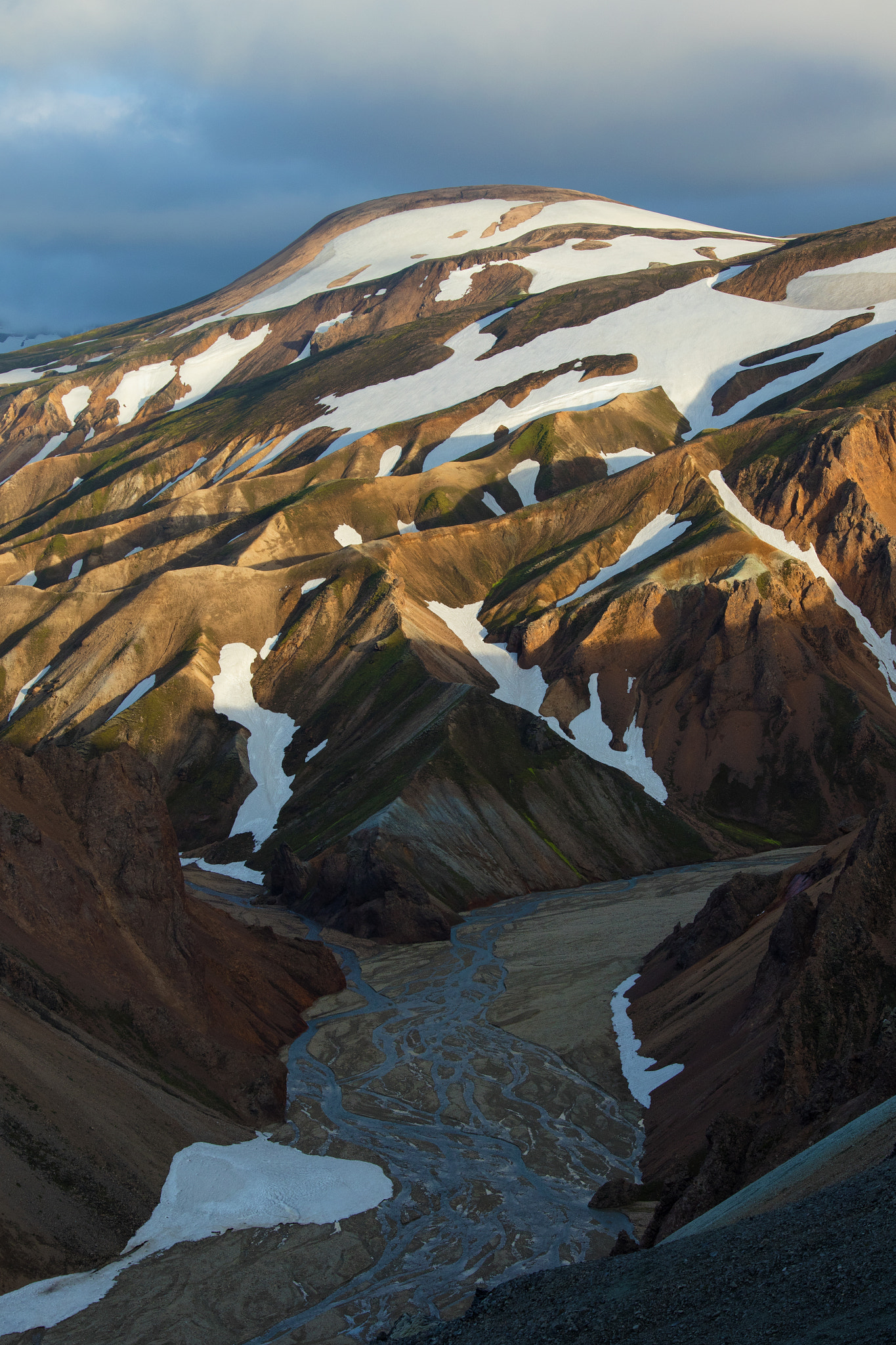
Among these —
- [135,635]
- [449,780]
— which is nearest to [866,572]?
[449,780]

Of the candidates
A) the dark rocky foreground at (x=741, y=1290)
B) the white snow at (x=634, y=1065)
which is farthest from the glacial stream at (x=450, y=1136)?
the dark rocky foreground at (x=741, y=1290)

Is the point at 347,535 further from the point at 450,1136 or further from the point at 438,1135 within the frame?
the point at 450,1136

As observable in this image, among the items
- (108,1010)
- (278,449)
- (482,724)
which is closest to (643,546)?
(482,724)

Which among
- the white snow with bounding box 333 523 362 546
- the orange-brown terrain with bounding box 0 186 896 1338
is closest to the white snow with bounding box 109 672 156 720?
the orange-brown terrain with bounding box 0 186 896 1338

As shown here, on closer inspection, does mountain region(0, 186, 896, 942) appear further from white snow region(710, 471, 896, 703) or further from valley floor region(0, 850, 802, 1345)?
valley floor region(0, 850, 802, 1345)

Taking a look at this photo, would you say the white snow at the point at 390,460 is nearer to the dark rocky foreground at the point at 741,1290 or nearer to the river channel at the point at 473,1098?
the river channel at the point at 473,1098

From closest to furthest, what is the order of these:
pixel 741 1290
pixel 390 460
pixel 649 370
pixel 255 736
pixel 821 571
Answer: pixel 741 1290, pixel 255 736, pixel 821 571, pixel 390 460, pixel 649 370
